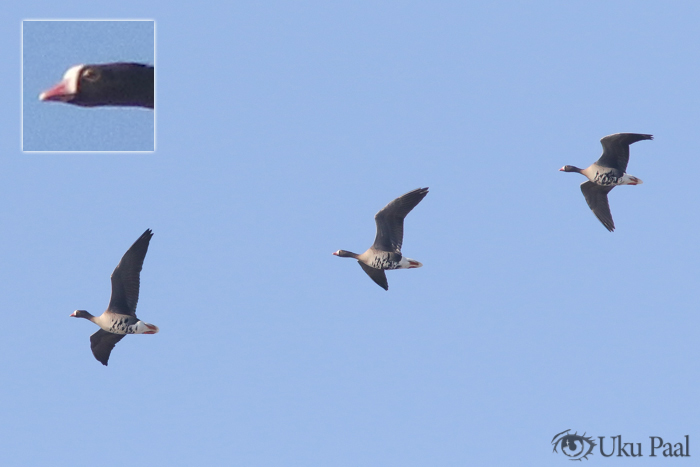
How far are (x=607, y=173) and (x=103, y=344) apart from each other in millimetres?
13051

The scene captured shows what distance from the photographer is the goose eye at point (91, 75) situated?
860 inches

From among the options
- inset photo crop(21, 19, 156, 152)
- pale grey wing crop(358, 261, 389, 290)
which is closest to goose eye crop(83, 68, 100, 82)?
inset photo crop(21, 19, 156, 152)

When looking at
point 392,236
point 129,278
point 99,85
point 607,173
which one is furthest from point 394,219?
point 99,85

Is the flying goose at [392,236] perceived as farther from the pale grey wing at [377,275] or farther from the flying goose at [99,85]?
the flying goose at [99,85]

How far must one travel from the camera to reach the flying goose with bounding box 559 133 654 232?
28.6m

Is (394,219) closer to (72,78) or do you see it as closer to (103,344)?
(103,344)

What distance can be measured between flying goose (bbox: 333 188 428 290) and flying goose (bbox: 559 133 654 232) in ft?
16.0

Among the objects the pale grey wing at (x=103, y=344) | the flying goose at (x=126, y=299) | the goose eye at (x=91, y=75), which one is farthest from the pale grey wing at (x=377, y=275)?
the goose eye at (x=91, y=75)

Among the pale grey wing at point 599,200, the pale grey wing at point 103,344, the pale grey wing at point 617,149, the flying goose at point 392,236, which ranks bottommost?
the pale grey wing at point 103,344

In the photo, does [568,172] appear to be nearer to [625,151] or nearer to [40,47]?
[625,151]

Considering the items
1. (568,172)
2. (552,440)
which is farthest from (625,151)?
(552,440)

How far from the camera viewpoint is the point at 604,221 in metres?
30.7

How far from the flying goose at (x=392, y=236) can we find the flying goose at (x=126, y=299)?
5558mm

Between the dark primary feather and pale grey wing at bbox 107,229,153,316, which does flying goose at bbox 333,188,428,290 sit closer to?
the dark primary feather
